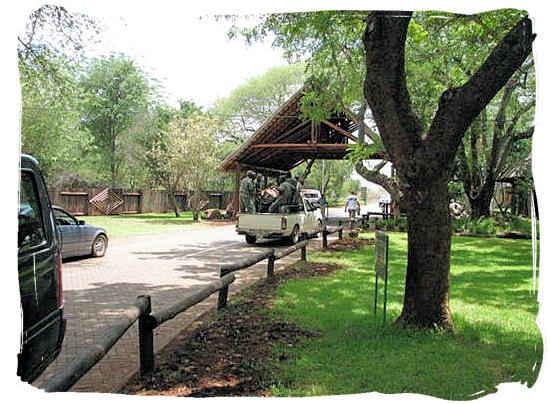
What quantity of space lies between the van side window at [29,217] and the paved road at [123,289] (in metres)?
0.49

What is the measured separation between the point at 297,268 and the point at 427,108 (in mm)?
2534

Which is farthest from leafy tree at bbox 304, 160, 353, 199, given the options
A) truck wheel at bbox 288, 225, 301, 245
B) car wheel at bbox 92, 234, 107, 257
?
truck wheel at bbox 288, 225, 301, 245

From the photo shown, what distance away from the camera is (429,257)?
3.42 meters

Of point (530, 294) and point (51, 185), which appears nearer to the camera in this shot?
point (51, 185)

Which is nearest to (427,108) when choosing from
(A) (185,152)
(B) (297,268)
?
(B) (297,268)

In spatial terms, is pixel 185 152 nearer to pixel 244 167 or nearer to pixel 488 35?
pixel 244 167

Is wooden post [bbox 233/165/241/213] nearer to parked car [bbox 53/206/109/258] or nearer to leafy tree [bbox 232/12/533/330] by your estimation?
leafy tree [bbox 232/12/533/330]

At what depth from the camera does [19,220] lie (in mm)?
2393

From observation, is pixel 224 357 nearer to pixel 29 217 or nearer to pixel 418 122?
pixel 29 217

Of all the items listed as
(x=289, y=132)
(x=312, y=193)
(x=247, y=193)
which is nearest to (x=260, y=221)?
(x=312, y=193)

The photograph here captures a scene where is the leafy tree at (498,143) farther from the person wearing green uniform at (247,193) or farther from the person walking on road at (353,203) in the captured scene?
the person wearing green uniform at (247,193)

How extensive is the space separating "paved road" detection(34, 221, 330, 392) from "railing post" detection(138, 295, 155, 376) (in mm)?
86

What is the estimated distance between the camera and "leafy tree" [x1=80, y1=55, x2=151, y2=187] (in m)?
2.88

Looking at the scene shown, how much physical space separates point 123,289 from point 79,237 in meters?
0.49
